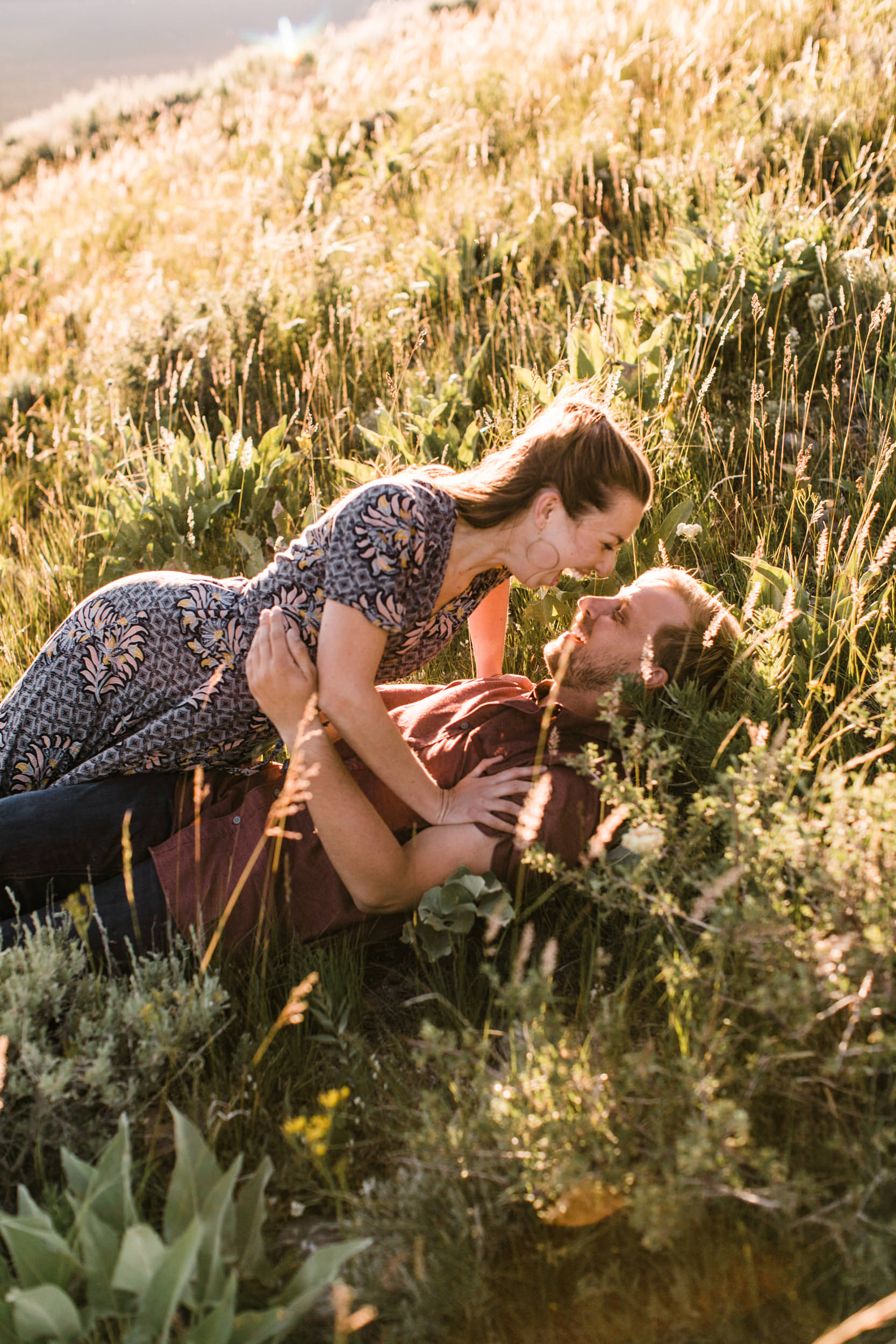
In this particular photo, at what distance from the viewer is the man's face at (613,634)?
2.60 m

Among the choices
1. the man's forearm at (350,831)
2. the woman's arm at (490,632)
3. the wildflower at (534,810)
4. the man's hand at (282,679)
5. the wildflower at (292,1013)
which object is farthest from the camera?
the woman's arm at (490,632)

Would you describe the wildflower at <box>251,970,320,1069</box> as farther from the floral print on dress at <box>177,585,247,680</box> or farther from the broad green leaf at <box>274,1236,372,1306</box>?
the floral print on dress at <box>177,585,247,680</box>

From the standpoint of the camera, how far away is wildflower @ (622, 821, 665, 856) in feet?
6.24

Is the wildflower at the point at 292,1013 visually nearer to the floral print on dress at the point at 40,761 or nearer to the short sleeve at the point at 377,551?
the short sleeve at the point at 377,551

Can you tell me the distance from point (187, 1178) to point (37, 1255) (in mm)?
252

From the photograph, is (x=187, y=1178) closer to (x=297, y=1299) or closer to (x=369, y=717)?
(x=297, y=1299)

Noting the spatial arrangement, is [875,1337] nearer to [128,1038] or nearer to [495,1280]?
[495,1280]

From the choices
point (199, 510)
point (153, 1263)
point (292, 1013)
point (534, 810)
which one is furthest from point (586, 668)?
point (199, 510)

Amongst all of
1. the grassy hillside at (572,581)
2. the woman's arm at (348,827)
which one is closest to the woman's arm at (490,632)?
Result: the grassy hillside at (572,581)

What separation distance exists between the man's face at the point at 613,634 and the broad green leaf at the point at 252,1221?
4.63ft

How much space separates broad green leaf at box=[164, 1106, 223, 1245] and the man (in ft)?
1.92

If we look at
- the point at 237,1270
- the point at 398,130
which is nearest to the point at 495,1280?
the point at 237,1270

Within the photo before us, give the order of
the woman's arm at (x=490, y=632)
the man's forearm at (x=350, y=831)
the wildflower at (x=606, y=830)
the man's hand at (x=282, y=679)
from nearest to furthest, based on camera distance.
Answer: the wildflower at (x=606, y=830)
the man's forearm at (x=350, y=831)
the man's hand at (x=282, y=679)
the woman's arm at (x=490, y=632)

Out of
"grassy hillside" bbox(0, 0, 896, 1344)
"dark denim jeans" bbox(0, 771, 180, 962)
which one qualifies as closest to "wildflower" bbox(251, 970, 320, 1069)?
"grassy hillside" bbox(0, 0, 896, 1344)
